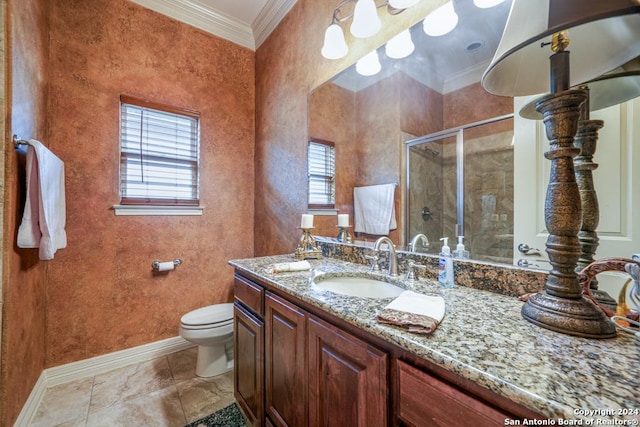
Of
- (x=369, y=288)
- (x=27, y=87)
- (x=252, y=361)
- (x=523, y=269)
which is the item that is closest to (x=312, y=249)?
(x=369, y=288)

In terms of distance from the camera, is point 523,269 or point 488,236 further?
point 488,236

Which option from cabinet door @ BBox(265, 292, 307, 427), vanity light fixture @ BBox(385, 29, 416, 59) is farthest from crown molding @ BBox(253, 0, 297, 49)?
cabinet door @ BBox(265, 292, 307, 427)

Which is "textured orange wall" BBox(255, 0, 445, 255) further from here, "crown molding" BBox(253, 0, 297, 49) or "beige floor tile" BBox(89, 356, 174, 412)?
"beige floor tile" BBox(89, 356, 174, 412)

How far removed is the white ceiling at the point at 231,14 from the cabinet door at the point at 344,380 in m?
2.50

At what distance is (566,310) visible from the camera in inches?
24.5

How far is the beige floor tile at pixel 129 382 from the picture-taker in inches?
66.0

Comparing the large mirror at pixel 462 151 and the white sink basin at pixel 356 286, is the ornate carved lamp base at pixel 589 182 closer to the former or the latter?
the large mirror at pixel 462 151

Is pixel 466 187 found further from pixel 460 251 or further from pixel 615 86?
pixel 615 86

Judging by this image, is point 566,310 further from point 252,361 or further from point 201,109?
point 201,109

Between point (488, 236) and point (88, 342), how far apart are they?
272 cm

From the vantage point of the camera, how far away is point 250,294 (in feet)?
4.47

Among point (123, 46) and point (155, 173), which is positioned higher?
point (123, 46)

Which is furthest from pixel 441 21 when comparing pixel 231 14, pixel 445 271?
pixel 231 14

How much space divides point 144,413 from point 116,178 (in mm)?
1650
